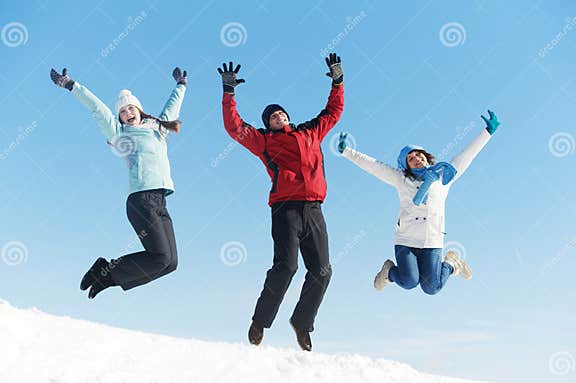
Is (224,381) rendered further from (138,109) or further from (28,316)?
(138,109)

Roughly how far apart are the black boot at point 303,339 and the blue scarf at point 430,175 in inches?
82.7

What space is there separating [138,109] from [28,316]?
2722mm

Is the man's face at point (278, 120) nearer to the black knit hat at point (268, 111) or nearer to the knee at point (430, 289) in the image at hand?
the black knit hat at point (268, 111)

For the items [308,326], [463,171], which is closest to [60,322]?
[308,326]

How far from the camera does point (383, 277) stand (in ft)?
23.8

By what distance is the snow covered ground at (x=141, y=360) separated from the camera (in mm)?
4078

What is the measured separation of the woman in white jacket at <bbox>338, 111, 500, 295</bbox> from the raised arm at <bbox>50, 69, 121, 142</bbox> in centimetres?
259

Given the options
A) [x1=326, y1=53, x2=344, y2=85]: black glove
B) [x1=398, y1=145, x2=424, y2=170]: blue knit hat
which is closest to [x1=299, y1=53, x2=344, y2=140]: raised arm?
[x1=326, y1=53, x2=344, y2=85]: black glove

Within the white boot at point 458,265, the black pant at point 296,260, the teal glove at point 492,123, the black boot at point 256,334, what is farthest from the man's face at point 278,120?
the white boot at point 458,265

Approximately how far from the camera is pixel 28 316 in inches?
190

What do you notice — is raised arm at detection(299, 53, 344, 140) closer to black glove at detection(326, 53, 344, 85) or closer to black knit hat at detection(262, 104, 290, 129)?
black glove at detection(326, 53, 344, 85)

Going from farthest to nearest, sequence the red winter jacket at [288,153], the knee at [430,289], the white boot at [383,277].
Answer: the white boot at [383,277], the knee at [430,289], the red winter jacket at [288,153]

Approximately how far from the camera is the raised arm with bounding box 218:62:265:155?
19.8 feet

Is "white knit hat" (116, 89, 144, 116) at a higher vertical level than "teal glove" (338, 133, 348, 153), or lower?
lower
